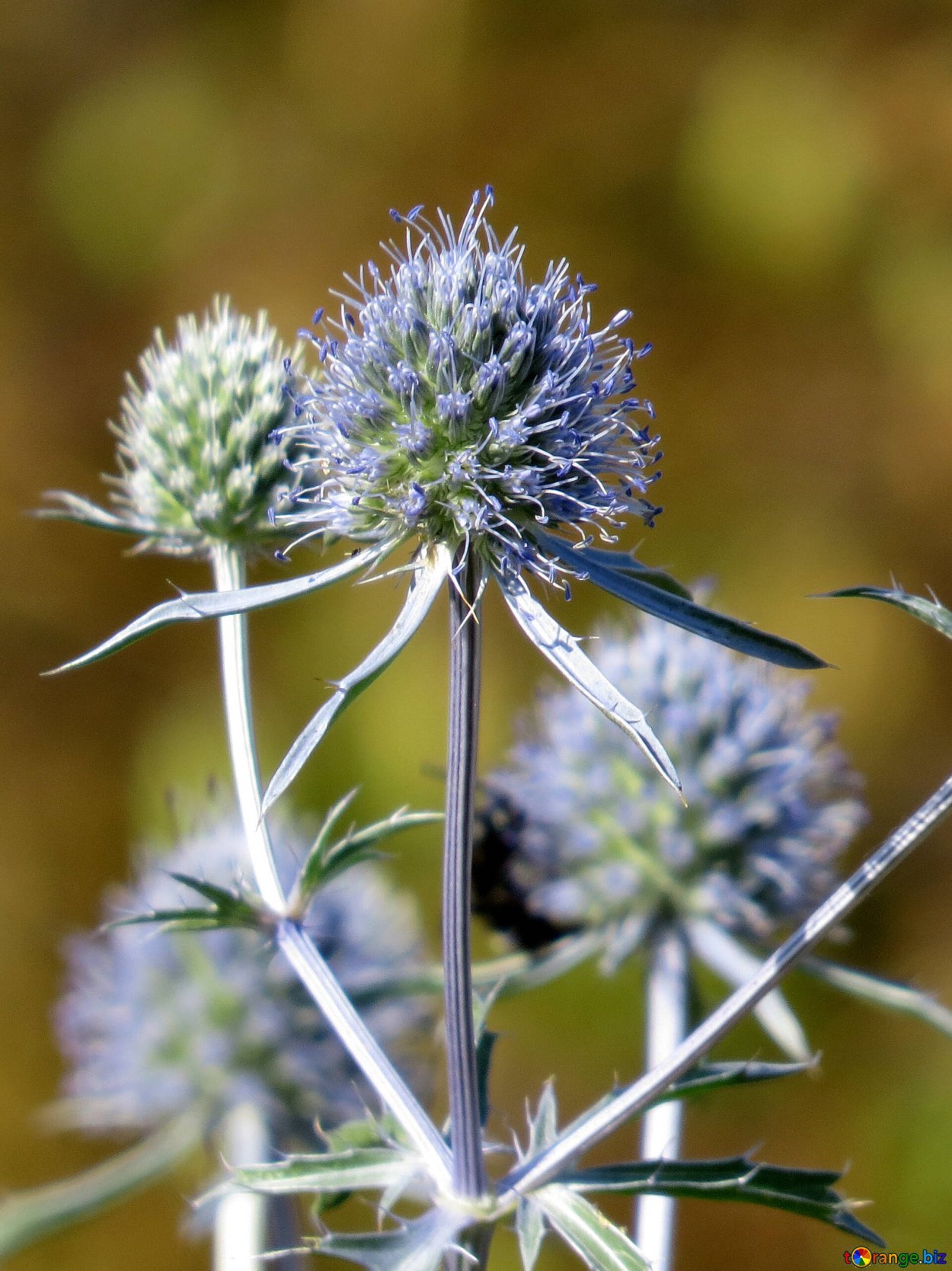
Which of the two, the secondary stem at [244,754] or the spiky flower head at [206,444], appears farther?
the spiky flower head at [206,444]

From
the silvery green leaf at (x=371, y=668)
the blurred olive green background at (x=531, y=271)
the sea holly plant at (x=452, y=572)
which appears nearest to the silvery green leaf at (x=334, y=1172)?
the sea holly plant at (x=452, y=572)

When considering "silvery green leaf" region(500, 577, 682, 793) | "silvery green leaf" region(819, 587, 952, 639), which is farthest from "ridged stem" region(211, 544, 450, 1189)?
"silvery green leaf" region(819, 587, 952, 639)

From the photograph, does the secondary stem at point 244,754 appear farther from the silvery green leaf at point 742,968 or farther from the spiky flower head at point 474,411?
the silvery green leaf at point 742,968

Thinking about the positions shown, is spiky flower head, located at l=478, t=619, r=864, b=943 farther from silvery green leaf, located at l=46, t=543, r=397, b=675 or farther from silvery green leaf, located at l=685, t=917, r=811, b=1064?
silvery green leaf, located at l=46, t=543, r=397, b=675

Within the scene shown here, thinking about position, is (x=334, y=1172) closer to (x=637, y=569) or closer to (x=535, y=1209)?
(x=535, y=1209)

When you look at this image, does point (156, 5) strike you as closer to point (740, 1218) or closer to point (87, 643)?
point (87, 643)
